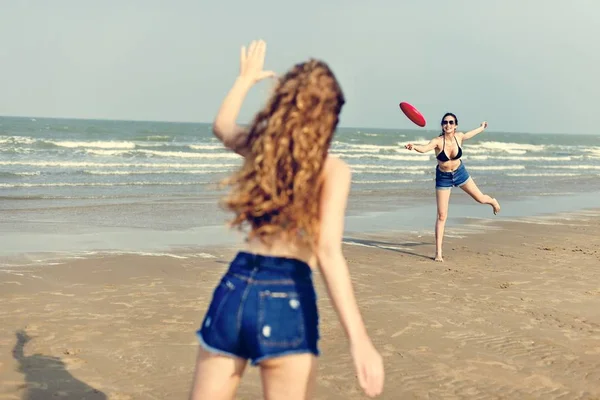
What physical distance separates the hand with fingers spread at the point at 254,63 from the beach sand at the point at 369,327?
267 centimetres

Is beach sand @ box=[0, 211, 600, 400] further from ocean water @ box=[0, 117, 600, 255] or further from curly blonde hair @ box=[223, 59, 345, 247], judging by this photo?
curly blonde hair @ box=[223, 59, 345, 247]

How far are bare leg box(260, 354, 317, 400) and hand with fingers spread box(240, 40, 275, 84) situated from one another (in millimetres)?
995

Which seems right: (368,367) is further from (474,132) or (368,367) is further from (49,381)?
(474,132)

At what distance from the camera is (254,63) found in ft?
8.96

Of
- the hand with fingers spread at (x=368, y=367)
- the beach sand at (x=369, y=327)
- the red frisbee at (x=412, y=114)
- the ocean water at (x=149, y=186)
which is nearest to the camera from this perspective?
the hand with fingers spread at (x=368, y=367)

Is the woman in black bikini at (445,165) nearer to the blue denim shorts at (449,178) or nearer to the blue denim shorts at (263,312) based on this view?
the blue denim shorts at (449,178)

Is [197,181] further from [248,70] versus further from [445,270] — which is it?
[248,70]

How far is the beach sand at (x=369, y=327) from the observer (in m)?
5.00

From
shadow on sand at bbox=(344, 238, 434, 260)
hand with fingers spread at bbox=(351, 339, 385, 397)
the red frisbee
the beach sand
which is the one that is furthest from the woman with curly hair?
shadow on sand at bbox=(344, 238, 434, 260)

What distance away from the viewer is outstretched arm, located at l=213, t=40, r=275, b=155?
261 cm

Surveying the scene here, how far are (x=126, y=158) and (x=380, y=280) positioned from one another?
2375 centimetres

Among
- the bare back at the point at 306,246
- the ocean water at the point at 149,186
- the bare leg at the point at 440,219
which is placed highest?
the bare back at the point at 306,246

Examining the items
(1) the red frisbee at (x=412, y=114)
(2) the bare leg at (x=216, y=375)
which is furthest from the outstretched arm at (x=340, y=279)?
(1) the red frisbee at (x=412, y=114)

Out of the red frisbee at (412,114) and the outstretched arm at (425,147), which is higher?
the red frisbee at (412,114)
